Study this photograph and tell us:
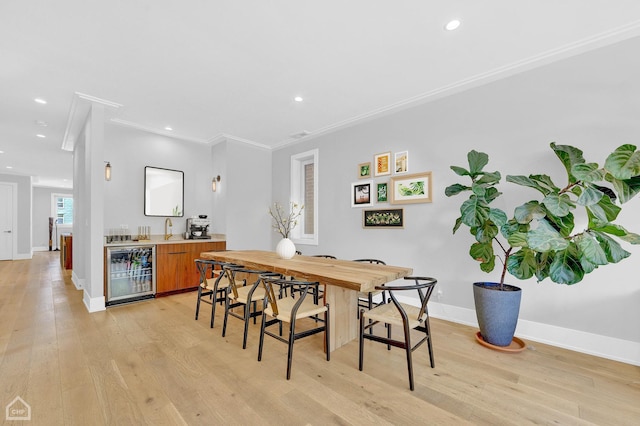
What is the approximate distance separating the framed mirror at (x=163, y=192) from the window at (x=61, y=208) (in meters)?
9.51

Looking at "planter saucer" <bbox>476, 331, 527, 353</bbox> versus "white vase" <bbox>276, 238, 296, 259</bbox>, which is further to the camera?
"white vase" <bbox>276, 238, 296, 259</bbox>

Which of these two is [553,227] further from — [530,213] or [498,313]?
[498,313]

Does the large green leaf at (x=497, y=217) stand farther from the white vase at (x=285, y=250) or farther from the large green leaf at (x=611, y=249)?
the white vase at (x=285, y=250)

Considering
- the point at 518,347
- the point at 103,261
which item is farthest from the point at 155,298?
the point at 518,347

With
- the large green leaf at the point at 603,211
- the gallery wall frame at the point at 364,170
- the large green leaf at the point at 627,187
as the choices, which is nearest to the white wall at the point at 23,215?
the gallery wall frame at the point at 364,170

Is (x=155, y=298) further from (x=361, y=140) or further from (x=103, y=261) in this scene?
(x=361, y=140)

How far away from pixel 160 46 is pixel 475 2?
102 inches

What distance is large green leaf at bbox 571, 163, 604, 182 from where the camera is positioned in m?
1.98

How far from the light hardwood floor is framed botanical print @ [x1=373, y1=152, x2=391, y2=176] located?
206cm

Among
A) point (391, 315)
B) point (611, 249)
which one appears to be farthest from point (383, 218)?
point (611, 249)

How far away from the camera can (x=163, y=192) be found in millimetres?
4742

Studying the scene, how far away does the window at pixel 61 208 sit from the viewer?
1066 cm

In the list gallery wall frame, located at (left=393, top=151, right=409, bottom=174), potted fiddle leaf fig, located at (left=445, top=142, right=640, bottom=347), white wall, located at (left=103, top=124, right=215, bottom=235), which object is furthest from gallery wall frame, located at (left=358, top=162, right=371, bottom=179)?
white wall, located at (left=103, top=124, right=215, bottom=235)

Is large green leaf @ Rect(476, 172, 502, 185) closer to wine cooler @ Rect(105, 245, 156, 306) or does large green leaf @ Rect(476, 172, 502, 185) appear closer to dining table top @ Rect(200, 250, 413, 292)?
dining table top @ Rect(200, 250, 413, 292)
